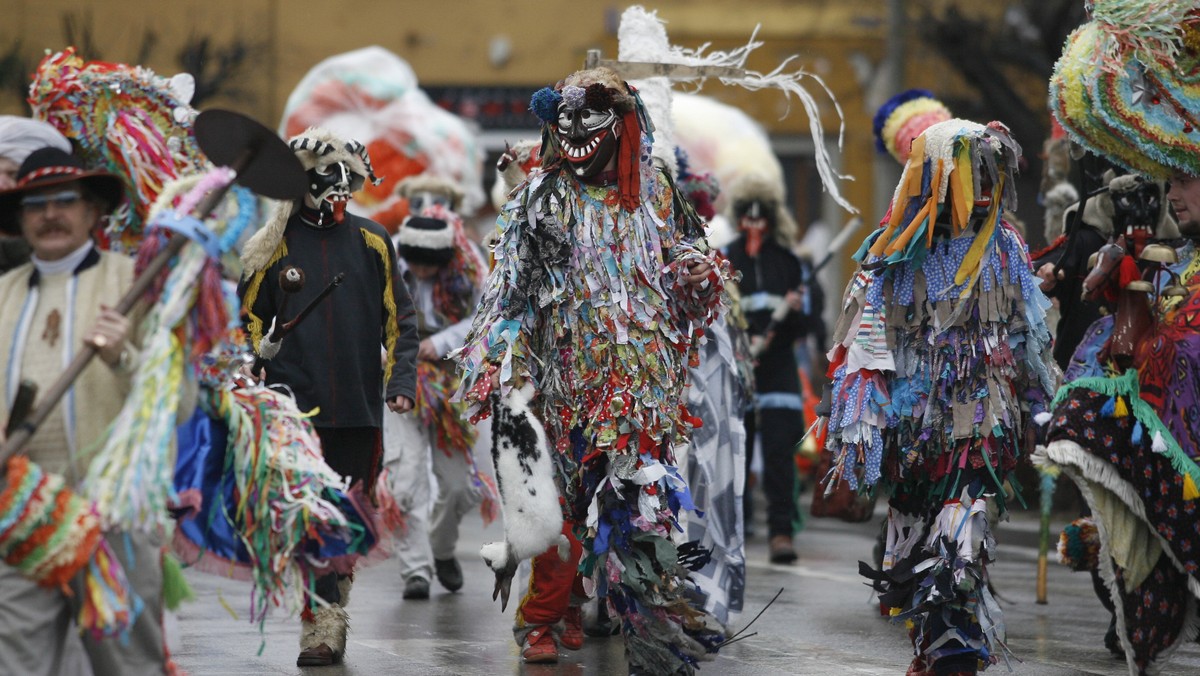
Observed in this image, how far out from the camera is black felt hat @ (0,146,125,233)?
5191 mm

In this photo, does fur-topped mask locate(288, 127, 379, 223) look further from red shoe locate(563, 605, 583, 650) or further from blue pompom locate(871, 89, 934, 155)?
blue pompom locate(871, 89, 934, 155)

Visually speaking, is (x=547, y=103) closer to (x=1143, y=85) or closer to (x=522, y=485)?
(x=522, y=485)

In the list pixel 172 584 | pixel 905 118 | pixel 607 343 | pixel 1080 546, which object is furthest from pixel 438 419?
pixel 172 584

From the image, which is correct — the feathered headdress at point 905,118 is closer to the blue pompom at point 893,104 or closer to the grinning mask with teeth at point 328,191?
the blue pompom at point 893,104

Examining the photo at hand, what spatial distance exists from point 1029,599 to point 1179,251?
3.28m

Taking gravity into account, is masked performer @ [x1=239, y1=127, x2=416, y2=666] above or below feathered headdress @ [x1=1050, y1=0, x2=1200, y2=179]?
below

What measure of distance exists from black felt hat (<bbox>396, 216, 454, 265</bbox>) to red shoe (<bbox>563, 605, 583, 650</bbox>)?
2690 millimetres

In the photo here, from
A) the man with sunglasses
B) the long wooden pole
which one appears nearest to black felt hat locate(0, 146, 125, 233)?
the man with sunglasses

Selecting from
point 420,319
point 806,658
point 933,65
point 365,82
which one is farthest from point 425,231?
point 933,65

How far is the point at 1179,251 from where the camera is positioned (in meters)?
7.28

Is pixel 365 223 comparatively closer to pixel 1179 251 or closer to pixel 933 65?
pixel 1179 251

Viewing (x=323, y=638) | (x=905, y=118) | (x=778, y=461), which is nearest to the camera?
(x=323, y=638)

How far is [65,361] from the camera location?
16.8 ft

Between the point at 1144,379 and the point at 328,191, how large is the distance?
11.0 feet
